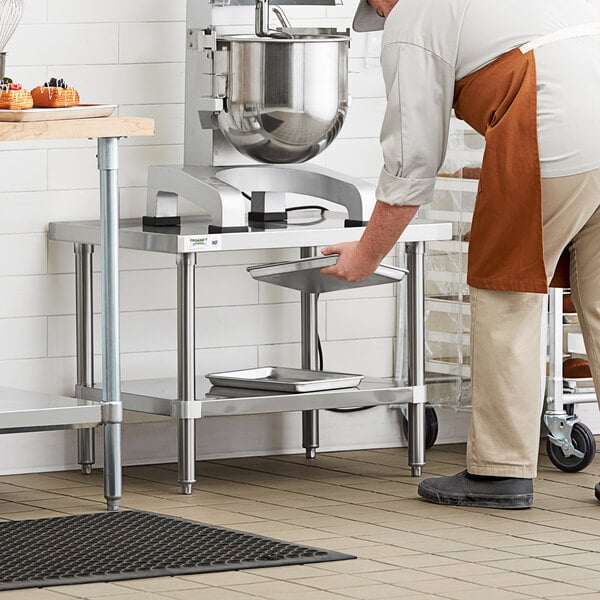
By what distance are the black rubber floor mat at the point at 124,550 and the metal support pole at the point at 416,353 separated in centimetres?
92

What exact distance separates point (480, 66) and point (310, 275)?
0.79m

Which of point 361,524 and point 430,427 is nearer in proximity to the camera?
point 361,524

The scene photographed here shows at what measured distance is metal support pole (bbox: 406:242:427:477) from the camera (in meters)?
4.35

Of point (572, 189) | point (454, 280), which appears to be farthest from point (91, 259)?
point (572, 189)

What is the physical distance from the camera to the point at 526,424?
3885mm

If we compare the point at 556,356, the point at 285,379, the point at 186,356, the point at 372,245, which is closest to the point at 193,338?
the point at 186,356

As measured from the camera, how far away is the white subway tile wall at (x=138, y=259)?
441 centimetres

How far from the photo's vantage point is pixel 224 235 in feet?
13.3

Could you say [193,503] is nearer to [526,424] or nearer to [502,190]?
[526,424]

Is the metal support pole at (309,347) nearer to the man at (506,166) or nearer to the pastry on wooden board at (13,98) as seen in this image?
the man at (506,166)

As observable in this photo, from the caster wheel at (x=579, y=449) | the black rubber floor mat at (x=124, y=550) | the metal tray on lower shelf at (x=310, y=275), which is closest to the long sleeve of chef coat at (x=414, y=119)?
the metal tray on lower shelf at (x=310, y=275)

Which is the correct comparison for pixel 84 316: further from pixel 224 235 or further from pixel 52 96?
pixel 52 96

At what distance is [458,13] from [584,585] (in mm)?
1347

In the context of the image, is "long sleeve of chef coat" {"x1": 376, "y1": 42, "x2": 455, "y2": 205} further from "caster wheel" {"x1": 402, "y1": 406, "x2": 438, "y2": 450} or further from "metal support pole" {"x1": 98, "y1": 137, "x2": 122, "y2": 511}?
"caster wheel" {"x1": 402, "y1": 406, "x2": 438, "y2": 450}
